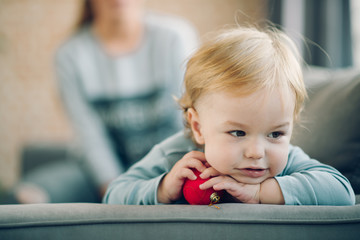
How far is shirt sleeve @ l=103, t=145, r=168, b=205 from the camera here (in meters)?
0.84

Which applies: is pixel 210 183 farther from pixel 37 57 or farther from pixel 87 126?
pixel 37 57

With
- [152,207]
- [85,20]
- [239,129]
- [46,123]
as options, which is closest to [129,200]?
[152,207]

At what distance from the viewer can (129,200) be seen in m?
0.88

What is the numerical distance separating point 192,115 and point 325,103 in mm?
401

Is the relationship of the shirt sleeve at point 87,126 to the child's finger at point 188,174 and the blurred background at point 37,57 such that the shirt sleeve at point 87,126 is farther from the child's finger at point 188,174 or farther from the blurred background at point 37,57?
the child's finger at point 188,174

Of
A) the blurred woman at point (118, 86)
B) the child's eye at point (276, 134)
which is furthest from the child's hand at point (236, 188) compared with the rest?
the blurred woman at point (118, 86)

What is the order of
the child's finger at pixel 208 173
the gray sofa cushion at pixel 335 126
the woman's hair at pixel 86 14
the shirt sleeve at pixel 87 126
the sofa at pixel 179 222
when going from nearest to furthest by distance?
1. the sofa at pixel 179 222
2. the child's finger at pixel 208 173
3. the gray sofa cushion at pixel 335 126
4. the shirt sleeve at pixel 87 126
5. the woman's hair at pixel 86 14

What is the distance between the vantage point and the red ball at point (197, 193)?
30.8 inches

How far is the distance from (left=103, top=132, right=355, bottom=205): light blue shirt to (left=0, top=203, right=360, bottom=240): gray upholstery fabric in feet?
0.16

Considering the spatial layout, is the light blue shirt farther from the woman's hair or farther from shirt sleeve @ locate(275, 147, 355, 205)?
the woman's hair

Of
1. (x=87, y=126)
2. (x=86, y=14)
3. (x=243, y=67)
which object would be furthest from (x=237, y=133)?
(x=86, y=14)

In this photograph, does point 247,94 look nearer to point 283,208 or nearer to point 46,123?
point 283,208

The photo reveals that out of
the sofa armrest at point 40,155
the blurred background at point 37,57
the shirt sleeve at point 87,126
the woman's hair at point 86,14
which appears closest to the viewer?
the shirt sleeve at point 87,126

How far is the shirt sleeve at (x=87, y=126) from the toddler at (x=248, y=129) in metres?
1.13
